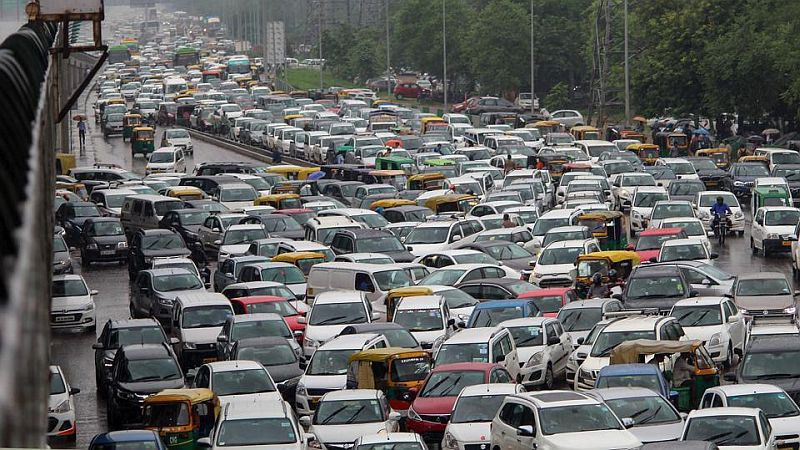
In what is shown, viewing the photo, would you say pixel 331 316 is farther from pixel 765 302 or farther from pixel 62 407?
pixel 765 302

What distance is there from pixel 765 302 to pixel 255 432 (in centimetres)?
1308

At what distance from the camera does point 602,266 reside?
110 ft

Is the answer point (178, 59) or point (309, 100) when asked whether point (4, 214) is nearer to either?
point (309, 100)

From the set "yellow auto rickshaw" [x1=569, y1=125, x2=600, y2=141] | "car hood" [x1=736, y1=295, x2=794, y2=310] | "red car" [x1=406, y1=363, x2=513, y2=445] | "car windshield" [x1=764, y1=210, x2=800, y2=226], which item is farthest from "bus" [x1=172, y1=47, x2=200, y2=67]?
"red car" [x1=406, y1=363, x2=513, y2=445]

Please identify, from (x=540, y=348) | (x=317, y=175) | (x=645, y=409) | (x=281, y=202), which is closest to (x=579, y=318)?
(x=540, y=348)

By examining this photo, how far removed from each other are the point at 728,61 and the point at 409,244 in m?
36.4

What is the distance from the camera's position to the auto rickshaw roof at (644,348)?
22.8m

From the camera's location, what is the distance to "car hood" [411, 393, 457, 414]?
2108cm

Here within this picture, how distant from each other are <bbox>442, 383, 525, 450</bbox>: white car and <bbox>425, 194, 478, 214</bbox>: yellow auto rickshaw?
26.3m

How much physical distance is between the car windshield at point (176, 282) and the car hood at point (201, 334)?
15.5 ft

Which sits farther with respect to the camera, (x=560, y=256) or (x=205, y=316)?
(x=560, y=256)

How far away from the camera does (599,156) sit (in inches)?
2406

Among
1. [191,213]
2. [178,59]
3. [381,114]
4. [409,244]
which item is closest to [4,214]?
[409,244]

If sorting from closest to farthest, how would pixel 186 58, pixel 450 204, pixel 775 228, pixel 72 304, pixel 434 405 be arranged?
1. pixel 434 405
2. pixel 72 304
3. pixel 775 228
4. pixel 450 204
5. pixel 186 58
